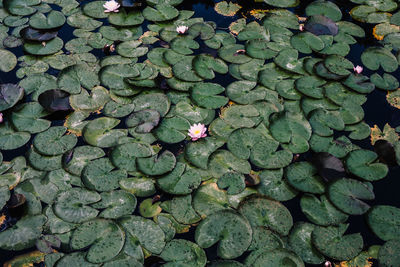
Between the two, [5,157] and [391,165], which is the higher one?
[391,165]

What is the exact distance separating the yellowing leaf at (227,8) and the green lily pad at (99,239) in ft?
9.20

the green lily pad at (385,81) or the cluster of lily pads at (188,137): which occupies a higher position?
the green lily pad at (385,81)

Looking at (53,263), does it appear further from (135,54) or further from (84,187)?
(135,54)

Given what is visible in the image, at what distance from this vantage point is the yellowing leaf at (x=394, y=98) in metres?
3.15

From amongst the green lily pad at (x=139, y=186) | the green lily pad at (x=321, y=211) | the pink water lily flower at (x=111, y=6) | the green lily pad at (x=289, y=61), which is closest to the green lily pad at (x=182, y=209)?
the green lily pad at (x=139, y=186)

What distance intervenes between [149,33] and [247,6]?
4.09 ft

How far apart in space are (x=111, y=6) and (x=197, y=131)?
6.72ft

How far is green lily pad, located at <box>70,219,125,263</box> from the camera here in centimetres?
216

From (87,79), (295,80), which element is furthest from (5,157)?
(295,80)

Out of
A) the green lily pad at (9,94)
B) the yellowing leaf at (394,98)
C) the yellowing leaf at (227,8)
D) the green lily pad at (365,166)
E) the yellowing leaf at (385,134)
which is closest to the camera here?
the green lily pad at (365,166)

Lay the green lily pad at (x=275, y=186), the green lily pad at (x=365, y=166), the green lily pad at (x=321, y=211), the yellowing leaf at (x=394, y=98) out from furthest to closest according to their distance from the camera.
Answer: the yellowing leaf at (x=394, y=98) < the green lily pad at (x=365, y=166) < the green lily pad at (x=275, y=186) < the green lily pad at (x=321, y=211)

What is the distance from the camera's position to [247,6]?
422cm

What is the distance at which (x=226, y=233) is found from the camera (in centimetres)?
226

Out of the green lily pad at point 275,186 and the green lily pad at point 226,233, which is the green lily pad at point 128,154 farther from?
the green lily pad at point 275,186
